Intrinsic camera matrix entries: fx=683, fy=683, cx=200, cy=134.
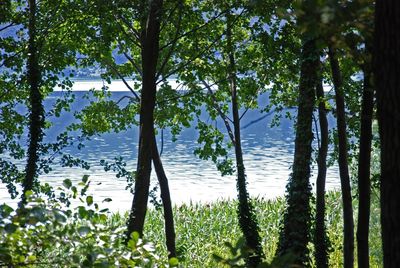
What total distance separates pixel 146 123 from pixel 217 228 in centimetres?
762

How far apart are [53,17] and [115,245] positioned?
10152 mm

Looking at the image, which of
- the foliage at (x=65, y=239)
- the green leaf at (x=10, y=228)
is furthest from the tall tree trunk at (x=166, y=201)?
the green leaf at (x=10, y=228)

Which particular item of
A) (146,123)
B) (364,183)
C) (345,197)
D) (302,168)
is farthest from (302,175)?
(364,183)

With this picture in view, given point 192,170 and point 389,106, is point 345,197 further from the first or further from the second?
point 192,170

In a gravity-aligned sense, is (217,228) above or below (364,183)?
below

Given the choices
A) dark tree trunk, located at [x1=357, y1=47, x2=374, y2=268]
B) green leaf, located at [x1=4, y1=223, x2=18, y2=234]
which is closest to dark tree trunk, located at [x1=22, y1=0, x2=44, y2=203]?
dark tree trunk, located at [x1=357, y1=47, x2=374, y2=268]

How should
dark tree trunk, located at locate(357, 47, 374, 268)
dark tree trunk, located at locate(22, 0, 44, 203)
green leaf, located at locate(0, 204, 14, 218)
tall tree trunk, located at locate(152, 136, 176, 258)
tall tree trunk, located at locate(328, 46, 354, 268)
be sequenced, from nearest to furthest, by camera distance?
green leaf, located at locate(0, 204, 14, 218)
dark tree trunk, located at locate(357, 47, 374, 268)
tall tree trunk, located at locate(328, 46, 354, 268)
dark tree trunk, located at locate(22, 0, 44, 203)
tall tree trunk, located at locate(152, 136, 176, 258)

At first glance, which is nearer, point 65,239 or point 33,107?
point 65,239

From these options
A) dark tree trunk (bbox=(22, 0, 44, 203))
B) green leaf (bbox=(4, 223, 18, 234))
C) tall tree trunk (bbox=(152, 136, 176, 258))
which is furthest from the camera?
tall tree trunk (bbox=(152, 136, 176, 258))

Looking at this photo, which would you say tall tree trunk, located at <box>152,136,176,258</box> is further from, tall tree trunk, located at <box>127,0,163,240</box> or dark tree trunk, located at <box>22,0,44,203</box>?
dark tree trunk, located at <box>22,0,44,203</box>

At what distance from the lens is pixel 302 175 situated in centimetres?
1159

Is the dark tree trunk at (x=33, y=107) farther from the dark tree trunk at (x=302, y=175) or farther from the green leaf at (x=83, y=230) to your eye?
the green leaf at (x=83, y=230)

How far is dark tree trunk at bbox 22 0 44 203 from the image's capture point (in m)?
12.9

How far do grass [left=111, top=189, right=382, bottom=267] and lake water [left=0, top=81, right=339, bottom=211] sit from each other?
6.35 ft
